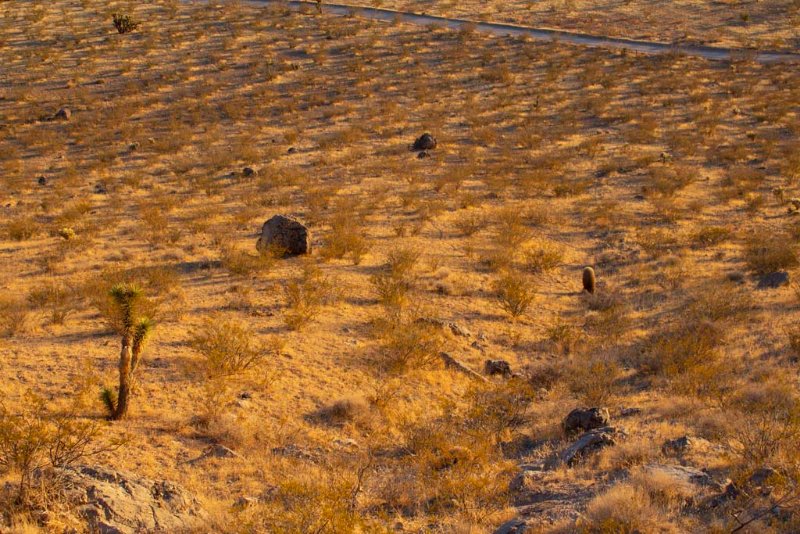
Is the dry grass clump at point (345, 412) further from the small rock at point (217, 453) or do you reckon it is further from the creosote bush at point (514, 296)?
the creosote bush at point (514, 296)

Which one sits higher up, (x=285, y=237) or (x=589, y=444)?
(x=589, y=444)

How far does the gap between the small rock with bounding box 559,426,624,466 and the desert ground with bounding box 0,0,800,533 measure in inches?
1.4

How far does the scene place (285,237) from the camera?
13.9 m

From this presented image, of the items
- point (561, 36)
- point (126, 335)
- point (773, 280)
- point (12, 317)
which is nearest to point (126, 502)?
point (126, 335)

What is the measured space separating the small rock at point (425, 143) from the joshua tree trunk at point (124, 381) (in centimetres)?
1650

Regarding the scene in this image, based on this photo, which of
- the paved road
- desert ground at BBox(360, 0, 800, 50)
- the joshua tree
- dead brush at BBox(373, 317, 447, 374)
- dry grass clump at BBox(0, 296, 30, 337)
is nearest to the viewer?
the joshua tree

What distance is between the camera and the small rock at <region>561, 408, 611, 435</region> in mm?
7871

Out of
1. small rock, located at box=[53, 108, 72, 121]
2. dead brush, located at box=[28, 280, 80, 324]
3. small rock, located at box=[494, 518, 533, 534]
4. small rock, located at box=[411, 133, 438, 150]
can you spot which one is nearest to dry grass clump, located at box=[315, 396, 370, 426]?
small rock, located at box=[494, 518, 533, 534]

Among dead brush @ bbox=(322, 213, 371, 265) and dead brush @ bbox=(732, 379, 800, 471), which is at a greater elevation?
dead brush @ bbox=(732, 379, 800, 471)

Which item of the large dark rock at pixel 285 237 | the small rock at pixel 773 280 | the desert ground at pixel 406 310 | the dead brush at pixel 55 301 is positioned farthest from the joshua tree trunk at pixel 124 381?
the small rock at pixel 773 280

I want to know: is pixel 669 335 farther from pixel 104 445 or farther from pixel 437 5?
pixel 437 5

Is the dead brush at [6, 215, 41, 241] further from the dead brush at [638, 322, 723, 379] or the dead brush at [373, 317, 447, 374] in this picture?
the dead brush at [638, 322, 723, 379]

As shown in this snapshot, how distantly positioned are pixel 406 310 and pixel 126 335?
506 cm

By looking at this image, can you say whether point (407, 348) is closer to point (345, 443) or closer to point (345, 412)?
point (345, 412)
